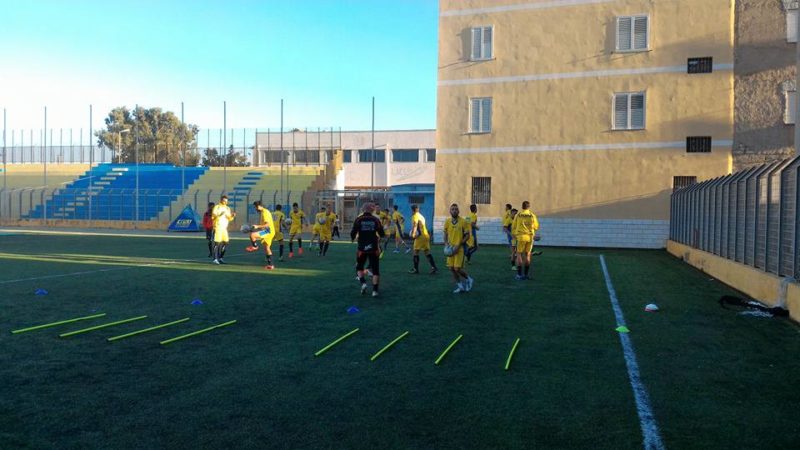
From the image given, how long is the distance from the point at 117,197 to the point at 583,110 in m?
35.6

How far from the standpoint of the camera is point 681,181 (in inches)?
1054

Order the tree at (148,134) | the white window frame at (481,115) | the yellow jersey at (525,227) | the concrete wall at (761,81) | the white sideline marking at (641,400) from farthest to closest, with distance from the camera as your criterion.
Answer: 1. the tree at (148,134)
2. the white window frame at (481,115)
3. the concrete wall at (761,81)
4. the yellow jersey at (525,227)
5. the white sideline marking at (641,400)

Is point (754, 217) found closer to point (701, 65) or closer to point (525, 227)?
point (525, 227)

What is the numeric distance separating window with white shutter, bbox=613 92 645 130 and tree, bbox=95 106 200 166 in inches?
2169

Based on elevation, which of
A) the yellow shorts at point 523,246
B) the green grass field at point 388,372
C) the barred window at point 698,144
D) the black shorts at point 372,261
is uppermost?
the barred window at point 698,144

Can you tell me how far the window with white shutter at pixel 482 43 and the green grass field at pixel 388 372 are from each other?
62.8 ft

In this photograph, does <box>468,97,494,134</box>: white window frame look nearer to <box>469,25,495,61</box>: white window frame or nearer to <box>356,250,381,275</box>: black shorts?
<box>469,25,495,61</box>: white window frame

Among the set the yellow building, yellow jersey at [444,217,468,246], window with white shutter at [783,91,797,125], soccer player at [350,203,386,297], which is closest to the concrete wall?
window with white shutter at [783,91,797,125]

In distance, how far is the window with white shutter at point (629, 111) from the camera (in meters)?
27.3

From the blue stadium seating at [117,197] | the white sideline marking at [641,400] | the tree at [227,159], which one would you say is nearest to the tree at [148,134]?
the tree at [227,159]

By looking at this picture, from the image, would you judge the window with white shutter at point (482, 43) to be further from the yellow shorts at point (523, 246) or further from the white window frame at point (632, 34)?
the yellow shorts at point (523, 246)

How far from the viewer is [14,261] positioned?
1841 cm

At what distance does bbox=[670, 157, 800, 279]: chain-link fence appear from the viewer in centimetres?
1084

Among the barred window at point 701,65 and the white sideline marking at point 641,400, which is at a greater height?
the barred window at point 701,65
